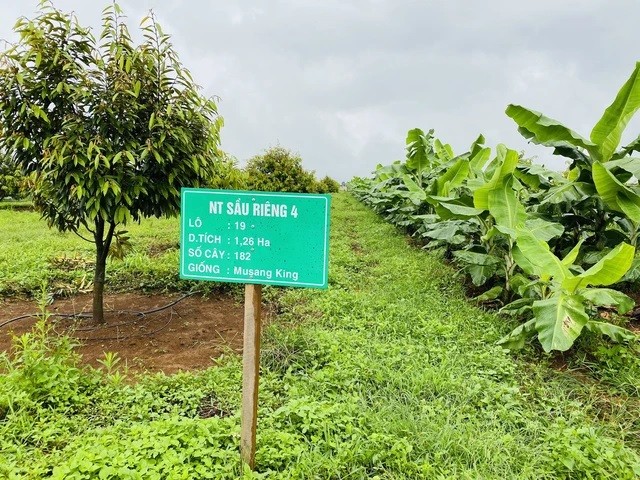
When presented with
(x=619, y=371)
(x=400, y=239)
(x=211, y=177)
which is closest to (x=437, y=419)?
(x=619, y=371)

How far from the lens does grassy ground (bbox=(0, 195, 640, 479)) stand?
2.28m

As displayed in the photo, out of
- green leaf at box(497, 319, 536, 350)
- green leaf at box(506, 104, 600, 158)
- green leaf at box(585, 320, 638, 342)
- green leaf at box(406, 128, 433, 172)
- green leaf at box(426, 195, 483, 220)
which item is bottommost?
green leaf at box(497, 319, 536, 350)

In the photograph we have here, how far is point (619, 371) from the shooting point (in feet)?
11.2

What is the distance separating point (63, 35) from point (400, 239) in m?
7.13

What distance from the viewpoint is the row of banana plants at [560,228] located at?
3.32m

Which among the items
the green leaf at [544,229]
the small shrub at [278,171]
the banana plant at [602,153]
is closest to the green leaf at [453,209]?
the green leaf at [544,229]

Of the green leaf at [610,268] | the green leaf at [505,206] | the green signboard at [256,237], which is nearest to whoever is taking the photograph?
the green signboard at [256,237]

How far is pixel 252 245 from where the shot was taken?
224 cm

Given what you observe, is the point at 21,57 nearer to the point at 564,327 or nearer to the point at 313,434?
the point at 313,434

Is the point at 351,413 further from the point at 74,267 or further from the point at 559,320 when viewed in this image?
the point at 74,267

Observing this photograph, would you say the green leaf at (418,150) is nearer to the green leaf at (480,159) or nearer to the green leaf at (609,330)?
the green leaf at (480,159)

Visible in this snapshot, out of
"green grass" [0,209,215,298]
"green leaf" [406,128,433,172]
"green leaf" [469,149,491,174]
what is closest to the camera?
"green grass" [0,209,215,298]

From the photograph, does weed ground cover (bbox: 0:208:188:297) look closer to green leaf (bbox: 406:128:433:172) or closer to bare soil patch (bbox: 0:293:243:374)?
bare soil patch (bbox: 0:293:243:374)


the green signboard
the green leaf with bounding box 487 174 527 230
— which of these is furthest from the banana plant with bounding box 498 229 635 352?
the green signboard
